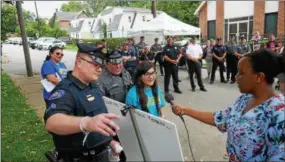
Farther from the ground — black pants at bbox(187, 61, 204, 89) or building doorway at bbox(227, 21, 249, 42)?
building doorway at bbox(227, 21, 249, 42)

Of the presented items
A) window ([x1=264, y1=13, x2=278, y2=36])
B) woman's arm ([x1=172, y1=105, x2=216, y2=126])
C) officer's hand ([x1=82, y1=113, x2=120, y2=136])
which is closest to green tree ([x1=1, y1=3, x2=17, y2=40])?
woman's arm ([x1=172, y1=105, x2=216, y2=126])

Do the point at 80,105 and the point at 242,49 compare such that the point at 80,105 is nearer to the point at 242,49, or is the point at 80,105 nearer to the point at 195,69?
the point at 195,69

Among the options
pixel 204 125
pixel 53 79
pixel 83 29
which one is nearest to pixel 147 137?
pixel 53 79

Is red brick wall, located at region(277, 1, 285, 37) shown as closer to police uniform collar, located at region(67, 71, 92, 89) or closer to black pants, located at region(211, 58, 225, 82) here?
black pants, located at region(211, 58, 225, 82)

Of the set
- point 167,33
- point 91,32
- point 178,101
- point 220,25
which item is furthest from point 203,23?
point 91,32

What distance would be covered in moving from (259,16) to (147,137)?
21.4 metres

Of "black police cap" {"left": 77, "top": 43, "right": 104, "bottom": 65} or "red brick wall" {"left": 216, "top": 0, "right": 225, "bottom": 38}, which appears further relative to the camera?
"red brick wall" {"left": 216, "top": 0, "right": 225, "bottom": 38}

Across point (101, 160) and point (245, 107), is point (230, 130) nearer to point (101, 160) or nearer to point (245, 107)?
point (245, 107)

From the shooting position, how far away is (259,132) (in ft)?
5.48

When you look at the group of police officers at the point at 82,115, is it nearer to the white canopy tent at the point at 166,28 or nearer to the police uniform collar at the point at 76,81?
the police uniform collar at the point at 76,81

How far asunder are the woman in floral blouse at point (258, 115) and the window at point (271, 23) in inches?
799

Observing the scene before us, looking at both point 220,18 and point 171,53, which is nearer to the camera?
point 171,53

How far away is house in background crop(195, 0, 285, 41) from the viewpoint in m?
19.9

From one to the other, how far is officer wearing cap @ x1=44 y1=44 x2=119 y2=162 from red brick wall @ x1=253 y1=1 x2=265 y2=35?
21054mm
